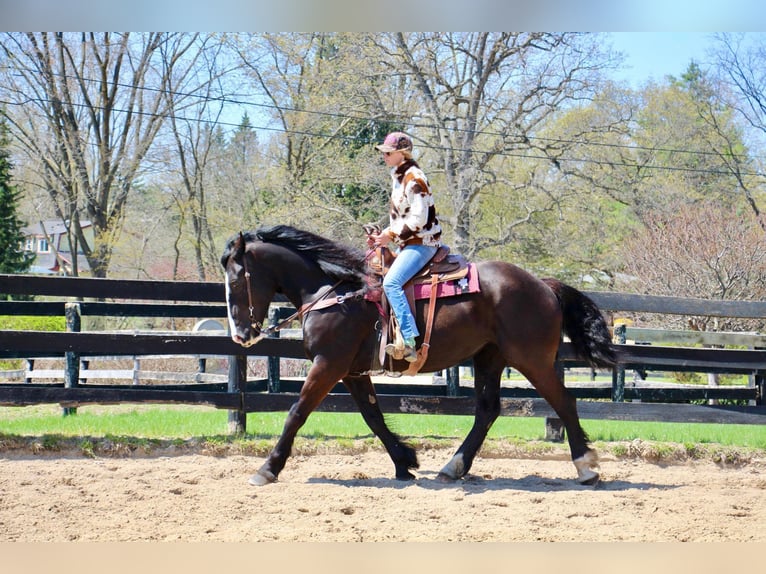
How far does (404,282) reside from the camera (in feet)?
20.9

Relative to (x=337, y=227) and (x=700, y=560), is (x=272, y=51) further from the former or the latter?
(x=700, y=560)

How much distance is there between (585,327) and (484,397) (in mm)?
1048

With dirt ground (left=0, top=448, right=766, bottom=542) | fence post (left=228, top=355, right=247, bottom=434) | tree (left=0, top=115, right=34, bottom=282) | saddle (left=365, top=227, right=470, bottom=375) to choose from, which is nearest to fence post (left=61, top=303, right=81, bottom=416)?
dirt ground (left=0, top=448, right=766, bottom=542)

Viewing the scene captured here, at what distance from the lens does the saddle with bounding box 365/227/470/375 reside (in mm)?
6418

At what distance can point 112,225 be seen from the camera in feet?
94.6

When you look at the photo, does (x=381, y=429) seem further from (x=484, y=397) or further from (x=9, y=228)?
(x=9, y=228)

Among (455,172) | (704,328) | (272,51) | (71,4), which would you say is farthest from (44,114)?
(71,4)

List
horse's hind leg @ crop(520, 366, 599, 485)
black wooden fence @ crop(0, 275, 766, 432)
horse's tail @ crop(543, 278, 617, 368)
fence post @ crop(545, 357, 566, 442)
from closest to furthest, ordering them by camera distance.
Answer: horse's hind leg @ crop(520, 366, 599, 485) < horse's tail @ crop(543, 278, 617, 368) < black wooden fence @ crop(0, 275, 766, 432) < fence post @ crop(545, 357, 566, 442)

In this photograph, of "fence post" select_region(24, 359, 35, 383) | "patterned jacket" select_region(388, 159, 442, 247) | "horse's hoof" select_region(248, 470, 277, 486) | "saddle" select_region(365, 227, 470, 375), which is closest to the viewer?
"horse's hoof" select_region(248, 470, 277, 486)

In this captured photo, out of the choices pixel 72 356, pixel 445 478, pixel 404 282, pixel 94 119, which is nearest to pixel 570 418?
pixel 445 478

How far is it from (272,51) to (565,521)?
25021 mm

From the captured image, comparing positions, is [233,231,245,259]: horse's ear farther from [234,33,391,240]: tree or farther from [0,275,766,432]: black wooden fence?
[234,33,391,240]: tree

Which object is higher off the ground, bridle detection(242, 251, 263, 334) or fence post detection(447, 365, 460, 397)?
bridle detection(242, 251, 263, 334)

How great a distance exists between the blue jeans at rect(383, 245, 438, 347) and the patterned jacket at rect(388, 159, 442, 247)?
10cm
